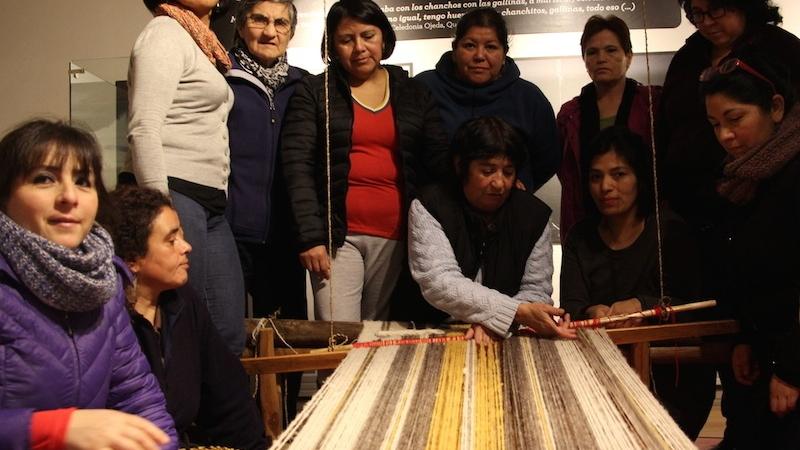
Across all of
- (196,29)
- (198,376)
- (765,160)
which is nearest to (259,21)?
(196,29)

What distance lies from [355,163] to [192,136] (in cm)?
49

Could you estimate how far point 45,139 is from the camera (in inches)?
51.2

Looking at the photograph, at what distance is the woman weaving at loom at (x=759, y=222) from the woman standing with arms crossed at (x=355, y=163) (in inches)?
32.2

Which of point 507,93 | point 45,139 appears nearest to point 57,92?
point 507,93

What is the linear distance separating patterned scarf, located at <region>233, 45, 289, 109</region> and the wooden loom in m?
0.67

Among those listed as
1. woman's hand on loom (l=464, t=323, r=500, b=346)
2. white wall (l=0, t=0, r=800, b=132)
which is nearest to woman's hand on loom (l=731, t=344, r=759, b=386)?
woman's hand on loom (l=464, t=323, r=500, b=346)

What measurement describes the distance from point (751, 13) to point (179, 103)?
1.53 m

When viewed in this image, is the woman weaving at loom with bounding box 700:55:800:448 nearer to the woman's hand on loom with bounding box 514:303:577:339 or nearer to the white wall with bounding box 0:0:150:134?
the woman's hand on loom with bounding box 514:303:577:339

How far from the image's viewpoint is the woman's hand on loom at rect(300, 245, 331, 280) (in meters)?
2.22

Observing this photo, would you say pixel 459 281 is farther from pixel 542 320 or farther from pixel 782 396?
pixel 782 396

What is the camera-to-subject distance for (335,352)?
A: 1809 mm

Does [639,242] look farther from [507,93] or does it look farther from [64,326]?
[64,326]

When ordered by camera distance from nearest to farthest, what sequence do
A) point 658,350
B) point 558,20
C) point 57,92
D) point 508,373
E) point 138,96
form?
1. point 508,373
2. point 138,96
3. point 658,350
4. point 558,20
5. point 57,92

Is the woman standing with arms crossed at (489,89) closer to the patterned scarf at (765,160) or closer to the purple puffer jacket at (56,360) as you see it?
the patterned scarf at (765,160)
